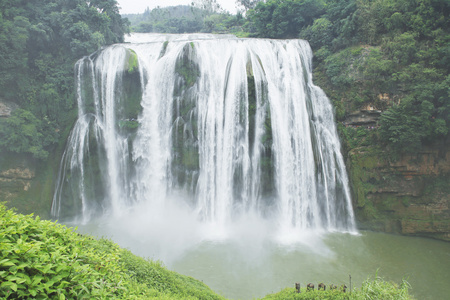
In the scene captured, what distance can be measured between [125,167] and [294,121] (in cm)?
955

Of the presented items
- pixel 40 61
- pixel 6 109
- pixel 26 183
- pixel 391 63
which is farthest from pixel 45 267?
pixel 40 61

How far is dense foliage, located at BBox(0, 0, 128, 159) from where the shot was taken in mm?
14461

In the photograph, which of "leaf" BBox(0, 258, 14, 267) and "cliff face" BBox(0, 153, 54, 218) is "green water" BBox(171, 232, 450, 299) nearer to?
"leaf" BBox(0, 258, 14, 267)

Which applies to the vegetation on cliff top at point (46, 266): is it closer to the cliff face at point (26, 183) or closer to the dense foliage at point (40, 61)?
the dense foliage at point (40, 61)

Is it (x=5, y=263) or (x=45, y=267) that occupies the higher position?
(x=5, y=263)

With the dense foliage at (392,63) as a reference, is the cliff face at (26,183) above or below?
below

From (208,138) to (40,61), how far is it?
10908mm

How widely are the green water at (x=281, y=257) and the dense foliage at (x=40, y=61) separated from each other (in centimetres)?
614

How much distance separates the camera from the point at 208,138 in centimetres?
1443

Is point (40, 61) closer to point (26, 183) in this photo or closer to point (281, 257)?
point (26, 183)

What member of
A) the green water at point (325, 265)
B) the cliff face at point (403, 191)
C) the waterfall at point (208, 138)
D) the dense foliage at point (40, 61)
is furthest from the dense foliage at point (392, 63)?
the dense foliage at point (40, 61)

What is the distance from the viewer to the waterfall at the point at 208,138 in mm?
14117

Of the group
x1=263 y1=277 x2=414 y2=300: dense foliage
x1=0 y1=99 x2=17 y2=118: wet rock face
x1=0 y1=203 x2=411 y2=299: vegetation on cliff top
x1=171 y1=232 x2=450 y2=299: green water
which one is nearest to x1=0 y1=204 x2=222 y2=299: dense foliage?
x1=0 y1=203 x2=411 y2=299: vegetation on cliff top

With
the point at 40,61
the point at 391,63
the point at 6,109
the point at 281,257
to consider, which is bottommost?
the point at 281,257
